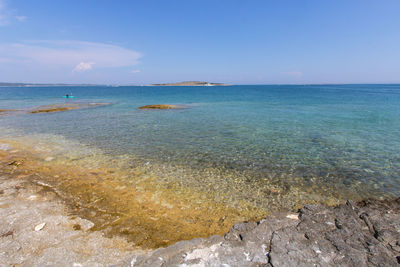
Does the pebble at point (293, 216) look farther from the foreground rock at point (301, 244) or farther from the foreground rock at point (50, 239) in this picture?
the foreground rock at point (50, 239)

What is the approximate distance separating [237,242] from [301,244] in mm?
1808

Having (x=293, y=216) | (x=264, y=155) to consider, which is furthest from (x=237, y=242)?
(x=264, y=155)

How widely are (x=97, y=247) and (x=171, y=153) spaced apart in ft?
29.1

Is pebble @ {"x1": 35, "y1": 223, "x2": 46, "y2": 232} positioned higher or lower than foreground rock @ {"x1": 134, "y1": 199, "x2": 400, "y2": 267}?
higher

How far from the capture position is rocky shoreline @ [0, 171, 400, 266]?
17.8 feet

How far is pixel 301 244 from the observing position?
19.5 feet

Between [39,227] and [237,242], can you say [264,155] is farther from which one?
[39,227]

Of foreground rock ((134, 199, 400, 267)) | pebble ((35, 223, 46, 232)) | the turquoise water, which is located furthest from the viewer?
the turquoise water

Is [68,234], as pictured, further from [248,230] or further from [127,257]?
[248,230]

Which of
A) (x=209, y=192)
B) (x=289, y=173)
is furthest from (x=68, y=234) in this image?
(x=289, y=173)

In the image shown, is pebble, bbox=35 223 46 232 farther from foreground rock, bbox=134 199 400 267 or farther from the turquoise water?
the turquoise water

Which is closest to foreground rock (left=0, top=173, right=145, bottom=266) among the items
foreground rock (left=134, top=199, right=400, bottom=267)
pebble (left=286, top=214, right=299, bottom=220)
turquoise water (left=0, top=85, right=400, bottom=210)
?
foreground rock (left=134, top=199, right=400, bottom=267)

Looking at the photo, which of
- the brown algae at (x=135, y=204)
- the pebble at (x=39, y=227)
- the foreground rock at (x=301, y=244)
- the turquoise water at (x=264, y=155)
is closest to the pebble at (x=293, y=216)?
the foreground rock at (x=301, y=244)

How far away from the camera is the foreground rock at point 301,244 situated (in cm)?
540
